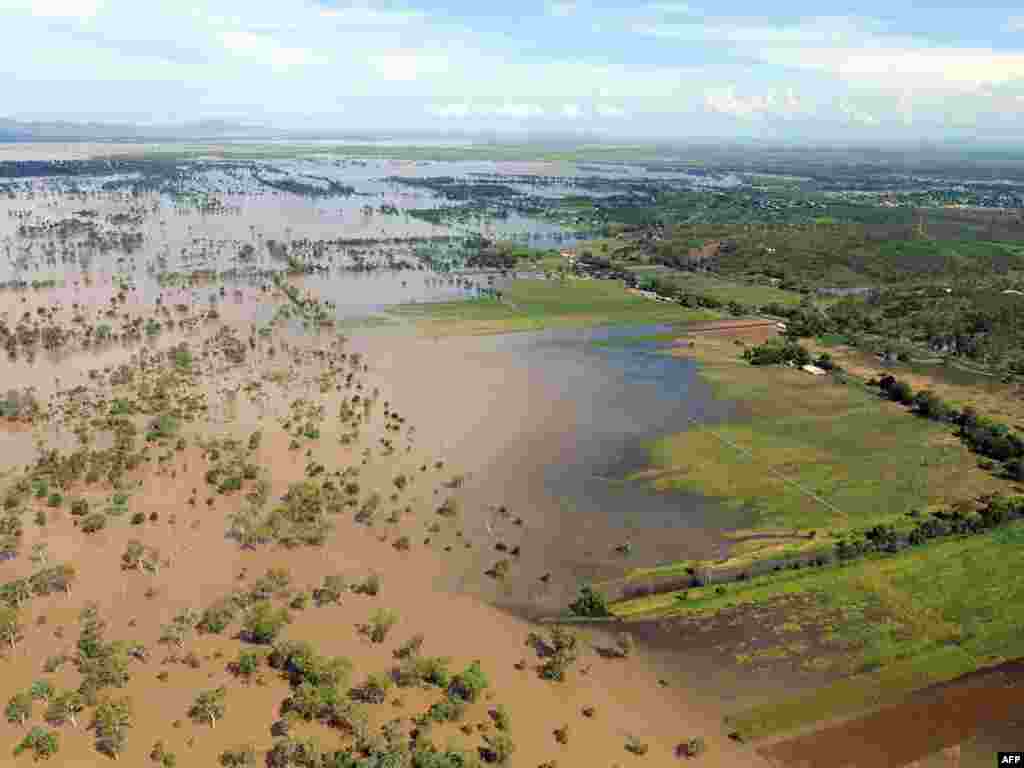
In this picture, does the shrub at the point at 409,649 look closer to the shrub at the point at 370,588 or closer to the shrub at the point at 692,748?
the shrub at the point at 370,588

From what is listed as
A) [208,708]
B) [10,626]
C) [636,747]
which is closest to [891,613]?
[636,747]

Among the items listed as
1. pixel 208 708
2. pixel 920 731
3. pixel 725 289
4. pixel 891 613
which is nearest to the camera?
pixel 208 708

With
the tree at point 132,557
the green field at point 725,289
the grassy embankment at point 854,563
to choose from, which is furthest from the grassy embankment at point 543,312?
the tree at point 132,557

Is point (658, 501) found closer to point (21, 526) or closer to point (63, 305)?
point (21, 526)

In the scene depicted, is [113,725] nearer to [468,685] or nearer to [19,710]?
[19,710]

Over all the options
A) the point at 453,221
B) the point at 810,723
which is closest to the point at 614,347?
the point at 810,723

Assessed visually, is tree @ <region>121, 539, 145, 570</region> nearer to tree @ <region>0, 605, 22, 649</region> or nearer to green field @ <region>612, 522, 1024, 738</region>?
tree @ <region>0, 605, 22, 649</region>
